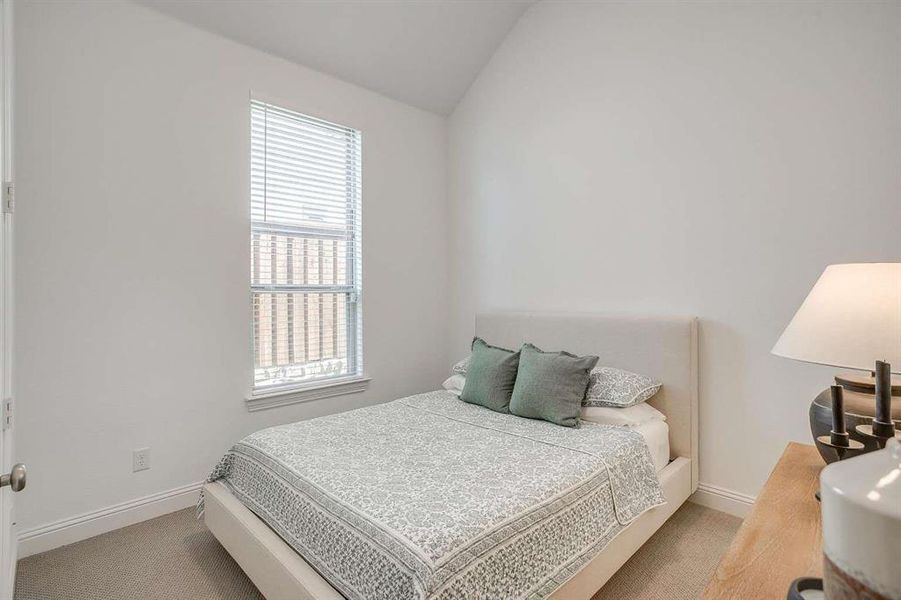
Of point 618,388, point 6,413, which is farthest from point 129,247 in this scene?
point 618,388

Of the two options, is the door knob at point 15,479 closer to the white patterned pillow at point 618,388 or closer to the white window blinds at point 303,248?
the white window blinds at point 303,248

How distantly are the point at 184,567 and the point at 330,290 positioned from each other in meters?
1.87

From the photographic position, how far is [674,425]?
2656mm

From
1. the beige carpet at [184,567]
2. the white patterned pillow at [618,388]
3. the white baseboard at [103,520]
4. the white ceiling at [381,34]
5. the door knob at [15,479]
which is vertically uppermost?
the white ceiling at [381,34]

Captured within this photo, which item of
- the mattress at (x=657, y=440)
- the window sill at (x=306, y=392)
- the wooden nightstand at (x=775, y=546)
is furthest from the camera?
the window sill at (x=306, y=392)

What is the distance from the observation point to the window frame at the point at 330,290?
2990 mm

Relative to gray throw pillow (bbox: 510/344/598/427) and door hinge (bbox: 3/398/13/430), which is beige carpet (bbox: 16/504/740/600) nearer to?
gray throw pillow (bbox: 510/344/598/427)

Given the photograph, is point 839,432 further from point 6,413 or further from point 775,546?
point 6,413

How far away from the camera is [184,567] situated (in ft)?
6.94

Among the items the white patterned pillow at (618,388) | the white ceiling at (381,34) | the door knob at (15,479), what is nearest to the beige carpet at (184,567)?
the white patterned pillow at (618,388)

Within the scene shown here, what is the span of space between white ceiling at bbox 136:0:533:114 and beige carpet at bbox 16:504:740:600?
2.96 meters

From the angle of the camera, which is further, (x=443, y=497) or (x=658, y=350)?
(x=658, y=350)

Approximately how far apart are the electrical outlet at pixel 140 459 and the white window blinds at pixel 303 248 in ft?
2.35

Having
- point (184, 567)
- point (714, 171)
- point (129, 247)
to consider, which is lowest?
point (184, 567)
